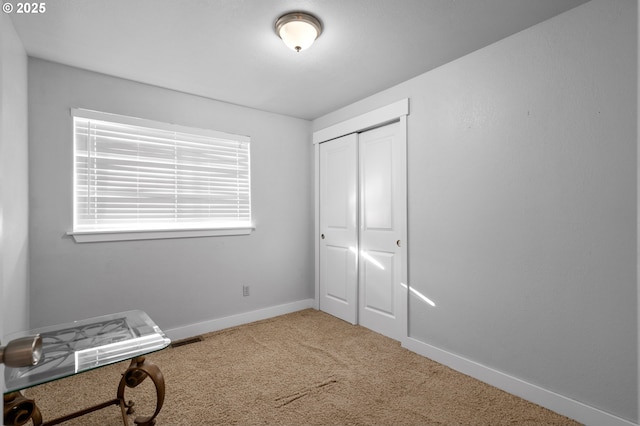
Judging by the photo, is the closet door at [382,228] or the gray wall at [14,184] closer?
the gray wall at [14,184]

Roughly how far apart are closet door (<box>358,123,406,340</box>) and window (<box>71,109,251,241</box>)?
1.33m

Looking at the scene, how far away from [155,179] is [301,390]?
2.29 metres

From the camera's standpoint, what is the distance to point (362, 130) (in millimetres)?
3570

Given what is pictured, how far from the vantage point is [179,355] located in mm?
2865

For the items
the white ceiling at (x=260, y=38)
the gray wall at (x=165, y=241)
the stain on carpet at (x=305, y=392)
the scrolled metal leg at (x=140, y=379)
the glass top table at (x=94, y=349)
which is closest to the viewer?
the glass top table at (x=94, y=349)

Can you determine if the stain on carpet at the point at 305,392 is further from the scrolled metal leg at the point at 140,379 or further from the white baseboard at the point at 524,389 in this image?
the white baseboard at the point at 524,389

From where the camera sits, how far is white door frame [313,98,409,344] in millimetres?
3020

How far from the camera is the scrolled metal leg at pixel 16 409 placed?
1.52 meters

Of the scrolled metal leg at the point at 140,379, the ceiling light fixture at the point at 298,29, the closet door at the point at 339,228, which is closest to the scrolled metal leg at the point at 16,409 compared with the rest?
the scrolled metal leg at the point at 140,379

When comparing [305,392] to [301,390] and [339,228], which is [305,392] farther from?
[339,228]

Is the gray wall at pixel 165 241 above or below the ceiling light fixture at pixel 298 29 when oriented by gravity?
below

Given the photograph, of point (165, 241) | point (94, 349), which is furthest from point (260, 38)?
point (94, 349)

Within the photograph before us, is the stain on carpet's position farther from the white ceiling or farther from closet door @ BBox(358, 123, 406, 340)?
the white ceiling

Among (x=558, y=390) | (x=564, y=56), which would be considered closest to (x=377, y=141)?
(x=564, y=56)
